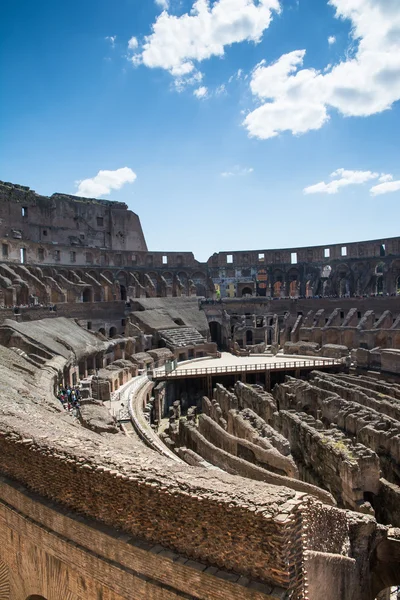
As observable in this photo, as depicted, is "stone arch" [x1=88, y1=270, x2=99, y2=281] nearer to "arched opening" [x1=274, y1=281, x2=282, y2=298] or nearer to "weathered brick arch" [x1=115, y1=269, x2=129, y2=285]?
"weathered brick arch" [x1=115, y1=269, x2=129, y2=285]

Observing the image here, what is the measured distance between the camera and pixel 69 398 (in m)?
21.8

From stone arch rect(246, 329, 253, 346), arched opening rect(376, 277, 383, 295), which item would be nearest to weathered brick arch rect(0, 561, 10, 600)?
stone arch rect(246, 329, 253, 346)

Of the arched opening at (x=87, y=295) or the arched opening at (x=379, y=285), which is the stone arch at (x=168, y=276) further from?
the arched opening at (x=379, y=285)

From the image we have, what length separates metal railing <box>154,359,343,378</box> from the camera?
31.6 meters

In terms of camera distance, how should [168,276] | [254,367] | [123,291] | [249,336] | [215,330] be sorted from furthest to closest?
1. [168,276]
2. [123,291]
3. [215,330]
4. [249,336]
5. [254,367]

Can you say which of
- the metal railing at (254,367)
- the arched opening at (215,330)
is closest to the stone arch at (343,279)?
the arched opening at (215,330)

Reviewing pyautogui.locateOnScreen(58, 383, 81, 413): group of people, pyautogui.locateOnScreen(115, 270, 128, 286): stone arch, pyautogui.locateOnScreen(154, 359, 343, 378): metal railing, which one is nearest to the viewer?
pyautogui.locateOnScreen(58, 383, 81, 413): group of people

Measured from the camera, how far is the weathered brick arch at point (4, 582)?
9.82 metres

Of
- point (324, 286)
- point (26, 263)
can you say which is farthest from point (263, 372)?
point (26, 263)

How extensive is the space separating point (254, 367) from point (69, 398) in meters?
15.8

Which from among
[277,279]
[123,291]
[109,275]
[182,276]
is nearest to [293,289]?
[277,279]

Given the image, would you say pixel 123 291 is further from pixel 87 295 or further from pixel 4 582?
pixel 4 582

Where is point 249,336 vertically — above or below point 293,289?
below

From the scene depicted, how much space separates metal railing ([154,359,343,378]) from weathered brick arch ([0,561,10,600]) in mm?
20613
